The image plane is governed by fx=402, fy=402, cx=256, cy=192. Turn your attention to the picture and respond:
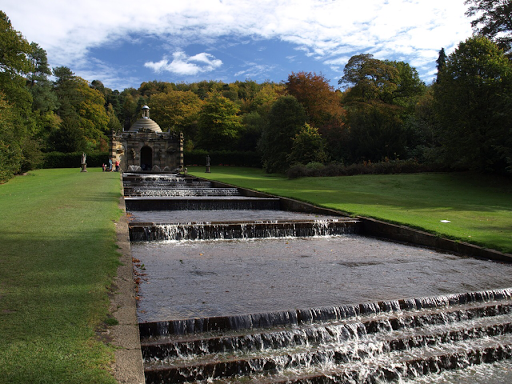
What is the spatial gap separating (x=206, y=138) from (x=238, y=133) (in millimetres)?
5675

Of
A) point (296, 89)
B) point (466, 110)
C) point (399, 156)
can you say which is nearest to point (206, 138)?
point (296, 89)

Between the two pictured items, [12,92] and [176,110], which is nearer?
[12,92]

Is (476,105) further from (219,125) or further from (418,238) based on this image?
(219,125)

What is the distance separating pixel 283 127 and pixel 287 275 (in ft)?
128

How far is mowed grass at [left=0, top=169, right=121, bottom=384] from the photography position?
3414mm

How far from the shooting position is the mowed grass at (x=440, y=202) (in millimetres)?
11531

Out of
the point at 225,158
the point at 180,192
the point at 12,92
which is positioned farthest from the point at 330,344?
the point at 225,158

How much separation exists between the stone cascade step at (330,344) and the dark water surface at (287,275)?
1.00 ft

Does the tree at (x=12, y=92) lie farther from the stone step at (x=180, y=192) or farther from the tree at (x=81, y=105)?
the tree at (x=81, y=105)

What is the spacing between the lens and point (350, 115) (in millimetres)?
45500

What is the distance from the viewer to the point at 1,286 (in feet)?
17.0

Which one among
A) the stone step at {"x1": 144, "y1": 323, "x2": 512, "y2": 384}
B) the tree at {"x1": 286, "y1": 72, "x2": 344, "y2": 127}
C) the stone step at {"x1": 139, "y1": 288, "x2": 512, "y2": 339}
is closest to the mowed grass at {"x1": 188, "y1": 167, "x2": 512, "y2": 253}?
the stone step at {"x1": 139, "y1": 288, "x2": 512, "y2": 339}

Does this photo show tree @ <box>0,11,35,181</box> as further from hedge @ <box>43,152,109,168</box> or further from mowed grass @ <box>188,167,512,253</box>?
mowed grass @ <box>188,167,512,253</box>

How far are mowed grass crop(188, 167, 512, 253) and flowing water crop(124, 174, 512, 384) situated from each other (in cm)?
213
